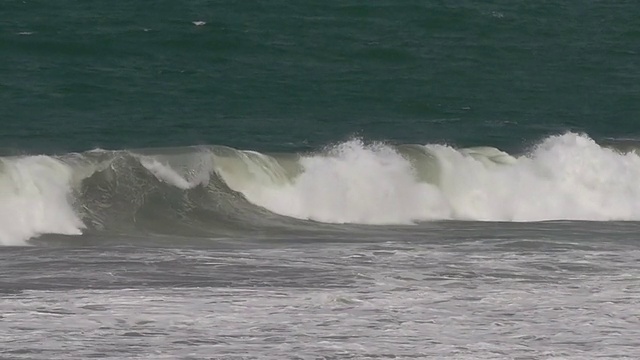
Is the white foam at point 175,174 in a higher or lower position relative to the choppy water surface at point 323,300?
higher

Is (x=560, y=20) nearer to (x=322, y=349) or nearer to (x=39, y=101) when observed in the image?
(x=39, y=101)

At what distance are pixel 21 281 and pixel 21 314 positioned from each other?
114 cm

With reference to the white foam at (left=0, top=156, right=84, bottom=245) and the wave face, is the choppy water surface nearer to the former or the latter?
the white foam at (left=0, top=156, right=84, bottom=245)

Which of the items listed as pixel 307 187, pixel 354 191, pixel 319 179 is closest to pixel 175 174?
pixel 307 187

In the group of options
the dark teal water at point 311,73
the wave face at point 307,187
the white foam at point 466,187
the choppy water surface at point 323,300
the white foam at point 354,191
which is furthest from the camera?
the dark teal water at point 311,73

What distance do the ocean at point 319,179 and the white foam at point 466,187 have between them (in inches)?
1.4

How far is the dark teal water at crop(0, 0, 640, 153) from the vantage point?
67.5 feet

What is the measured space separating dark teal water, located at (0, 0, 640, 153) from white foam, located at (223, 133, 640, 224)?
6.14 feet

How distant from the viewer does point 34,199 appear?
14.3 m

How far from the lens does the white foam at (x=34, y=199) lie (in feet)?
44.7

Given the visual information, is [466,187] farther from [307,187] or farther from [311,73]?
[311,73]

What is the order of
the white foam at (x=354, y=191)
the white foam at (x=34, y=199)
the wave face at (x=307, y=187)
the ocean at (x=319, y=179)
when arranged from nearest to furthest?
the ocean at (x=319, y=179) → the white foam at (x=34, y=199) → the wave face at (x=307, y=187) → the white foam at (x=354, y=191)

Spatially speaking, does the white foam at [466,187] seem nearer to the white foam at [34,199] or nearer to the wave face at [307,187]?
the wave face at [307,187]

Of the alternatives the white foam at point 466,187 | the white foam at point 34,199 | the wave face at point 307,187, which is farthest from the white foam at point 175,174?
the white foam at point 34,199
